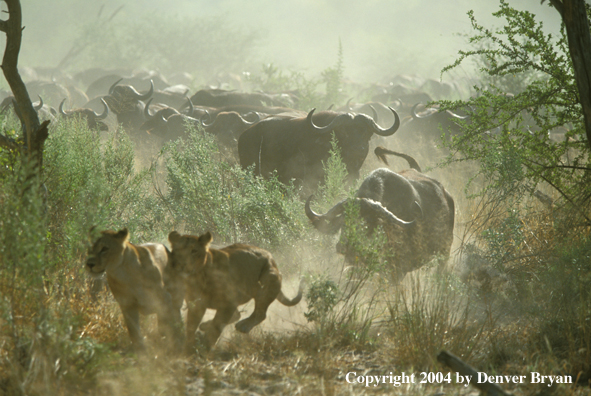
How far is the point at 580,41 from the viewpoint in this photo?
14.3 ft

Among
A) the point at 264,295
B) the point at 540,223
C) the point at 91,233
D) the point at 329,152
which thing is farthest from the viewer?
the point at 329,152

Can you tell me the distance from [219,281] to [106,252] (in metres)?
0.86

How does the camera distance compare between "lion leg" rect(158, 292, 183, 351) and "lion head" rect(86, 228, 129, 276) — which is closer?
"lion head" rect(86, 228, 129, 276)

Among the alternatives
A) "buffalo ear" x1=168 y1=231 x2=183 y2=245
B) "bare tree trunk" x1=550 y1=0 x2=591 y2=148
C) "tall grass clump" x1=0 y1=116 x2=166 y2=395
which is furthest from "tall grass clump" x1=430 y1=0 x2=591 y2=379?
"tall grass clump" x1=0 y1=116 x2=166 y2=395

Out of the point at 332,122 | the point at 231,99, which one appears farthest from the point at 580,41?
A: the point at 231,99

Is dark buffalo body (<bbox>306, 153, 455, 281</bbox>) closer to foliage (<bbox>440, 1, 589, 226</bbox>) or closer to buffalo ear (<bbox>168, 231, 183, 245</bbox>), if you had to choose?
foliage (<bbox>440, 1, 589, 226</bbox>)

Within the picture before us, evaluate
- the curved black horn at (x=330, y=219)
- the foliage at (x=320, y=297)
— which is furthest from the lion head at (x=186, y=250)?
the curved black horn at (x=330, y=219)

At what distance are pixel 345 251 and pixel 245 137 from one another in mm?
5256

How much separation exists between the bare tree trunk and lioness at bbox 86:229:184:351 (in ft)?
12.8

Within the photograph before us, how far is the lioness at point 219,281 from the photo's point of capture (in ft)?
11.2

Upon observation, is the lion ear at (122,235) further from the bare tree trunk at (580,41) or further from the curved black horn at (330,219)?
the bare tree trunk at (580,41)

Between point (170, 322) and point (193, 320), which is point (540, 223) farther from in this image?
point (170, 322)

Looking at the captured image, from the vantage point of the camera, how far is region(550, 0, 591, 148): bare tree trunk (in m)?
4.30

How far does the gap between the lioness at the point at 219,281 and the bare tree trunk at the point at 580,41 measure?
3.22 m
